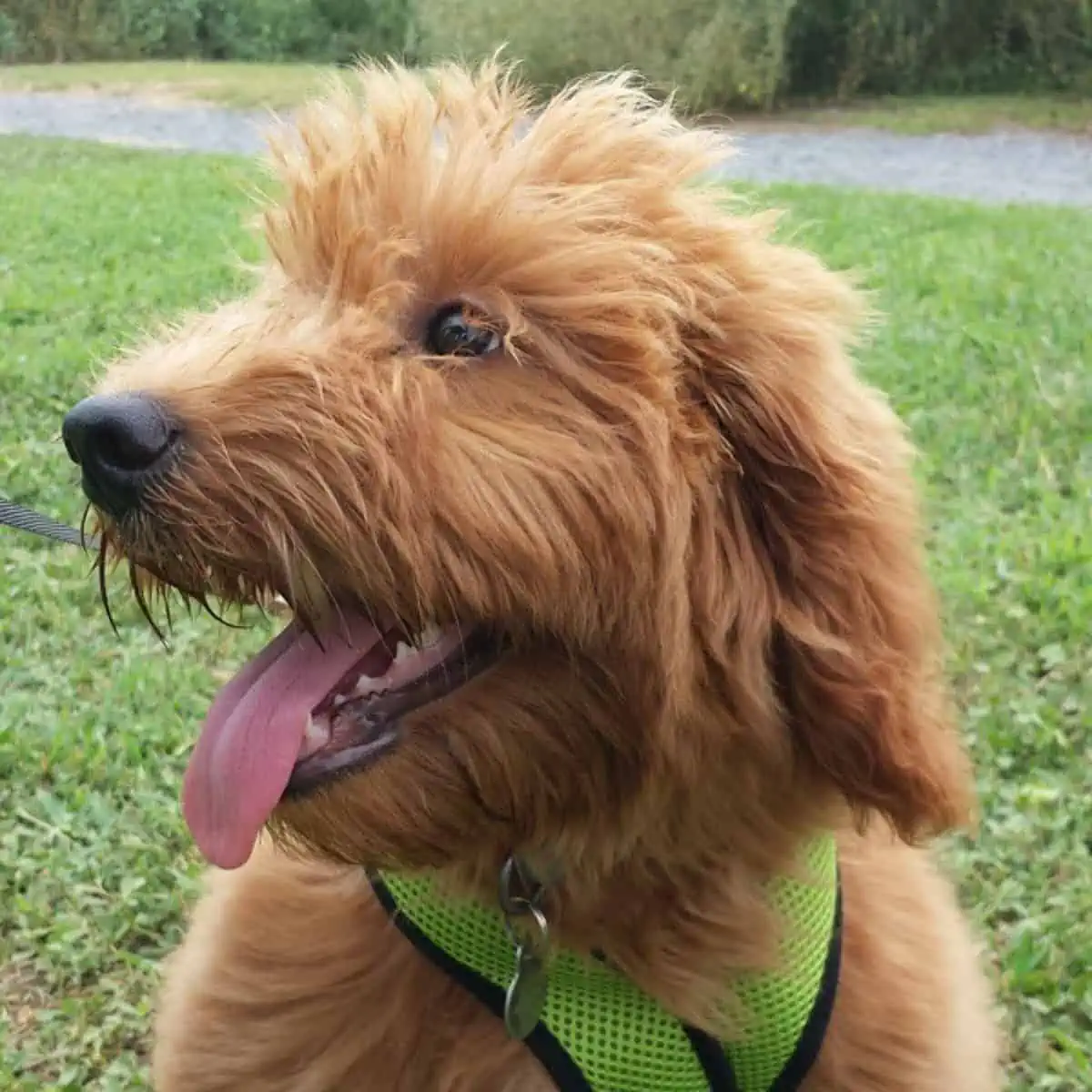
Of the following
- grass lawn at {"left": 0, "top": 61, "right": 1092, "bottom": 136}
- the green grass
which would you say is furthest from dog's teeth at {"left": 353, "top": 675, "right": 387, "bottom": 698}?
the green grass

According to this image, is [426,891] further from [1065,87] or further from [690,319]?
[1065,87]

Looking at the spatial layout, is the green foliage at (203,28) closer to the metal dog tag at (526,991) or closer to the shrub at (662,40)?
the shrub at (662,40)

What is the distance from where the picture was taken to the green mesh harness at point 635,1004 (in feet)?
7.34

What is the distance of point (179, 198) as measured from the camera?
11.6m

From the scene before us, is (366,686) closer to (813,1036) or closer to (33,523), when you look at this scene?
(813,1036)

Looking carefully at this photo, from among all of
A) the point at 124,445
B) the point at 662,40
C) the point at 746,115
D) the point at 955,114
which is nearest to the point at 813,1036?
the point at 124,445

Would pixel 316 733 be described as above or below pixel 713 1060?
above

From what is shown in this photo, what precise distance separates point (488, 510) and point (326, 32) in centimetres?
3311

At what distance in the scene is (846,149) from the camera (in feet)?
58.2

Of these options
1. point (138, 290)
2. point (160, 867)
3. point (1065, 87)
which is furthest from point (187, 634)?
point (1065, 87)

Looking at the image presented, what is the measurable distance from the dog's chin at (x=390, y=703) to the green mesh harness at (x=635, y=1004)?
14.6 inches

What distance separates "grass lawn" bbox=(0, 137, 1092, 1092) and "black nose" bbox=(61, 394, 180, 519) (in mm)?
966

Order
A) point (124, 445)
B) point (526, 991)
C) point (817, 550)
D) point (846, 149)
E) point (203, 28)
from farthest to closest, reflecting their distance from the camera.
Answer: point (203, 28) < point (846, 149) < point (526, 991) < point (817, 550) < point (124, 445)

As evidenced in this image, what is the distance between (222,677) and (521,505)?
268 cm
